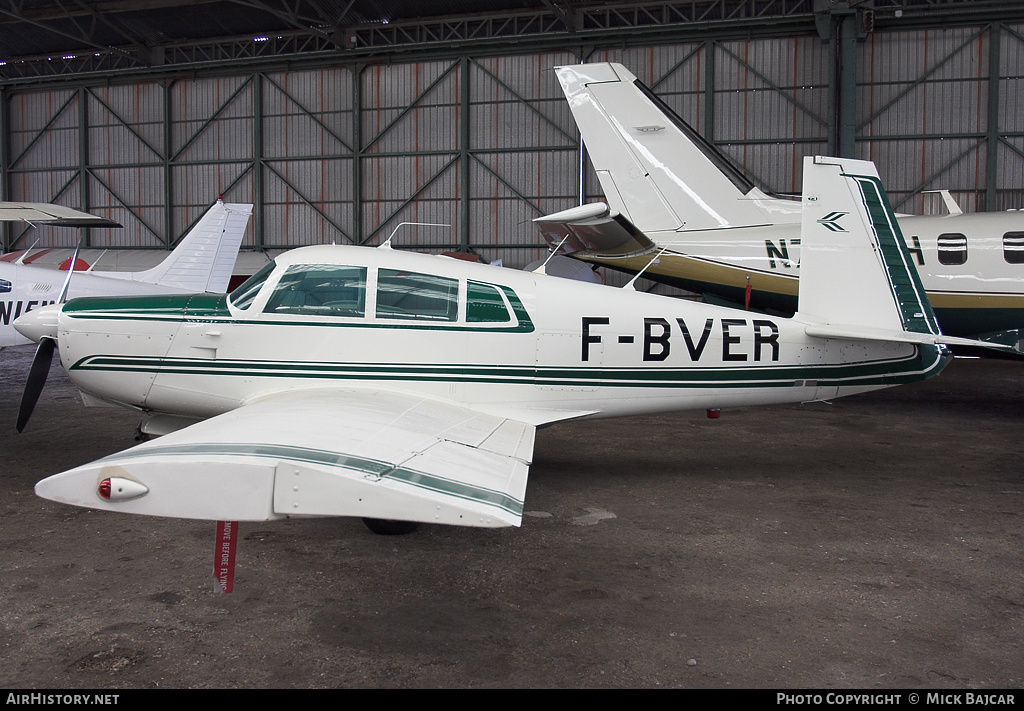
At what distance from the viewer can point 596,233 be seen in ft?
32.2

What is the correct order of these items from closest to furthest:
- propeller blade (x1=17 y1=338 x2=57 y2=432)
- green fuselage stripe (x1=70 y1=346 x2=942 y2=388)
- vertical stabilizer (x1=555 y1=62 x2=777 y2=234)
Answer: green fuselage stripe (x1=70 y1=346 x2=942 y2=388), propeller blade (x1=17 y1=338 x2=57 y2=432), vertical stabilizer (x1=555 y1=62 x2=777 y2=234)

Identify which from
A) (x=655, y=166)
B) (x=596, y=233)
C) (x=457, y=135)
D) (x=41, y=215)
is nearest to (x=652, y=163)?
(x=655, y=166)

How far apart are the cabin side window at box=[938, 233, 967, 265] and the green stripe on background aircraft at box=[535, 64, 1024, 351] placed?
13 millimetres

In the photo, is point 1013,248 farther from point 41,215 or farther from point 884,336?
point 41,215

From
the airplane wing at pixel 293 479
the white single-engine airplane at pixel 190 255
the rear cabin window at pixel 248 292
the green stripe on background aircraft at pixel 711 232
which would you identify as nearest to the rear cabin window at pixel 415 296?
the rear cabin window at pixel 248 292

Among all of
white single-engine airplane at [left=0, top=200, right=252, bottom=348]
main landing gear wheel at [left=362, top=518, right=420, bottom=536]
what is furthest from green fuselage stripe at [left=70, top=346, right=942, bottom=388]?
white single-engine airplane at [left=0, top=200, right=252, bottom=348]

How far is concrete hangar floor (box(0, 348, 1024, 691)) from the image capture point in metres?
3.53

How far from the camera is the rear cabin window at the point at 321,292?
598 centimetres

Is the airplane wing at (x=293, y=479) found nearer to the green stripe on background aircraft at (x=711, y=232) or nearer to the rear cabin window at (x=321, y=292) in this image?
the rear cabin window at (x=321, y=292)

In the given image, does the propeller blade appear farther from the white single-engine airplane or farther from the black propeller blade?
the white single-engine airplane

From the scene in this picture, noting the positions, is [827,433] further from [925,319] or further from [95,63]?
[95,63]

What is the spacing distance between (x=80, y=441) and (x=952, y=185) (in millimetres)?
20962

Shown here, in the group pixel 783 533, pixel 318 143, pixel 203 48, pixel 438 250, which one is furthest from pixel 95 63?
pixel 783 533

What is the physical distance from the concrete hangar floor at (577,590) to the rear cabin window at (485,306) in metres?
1.54
